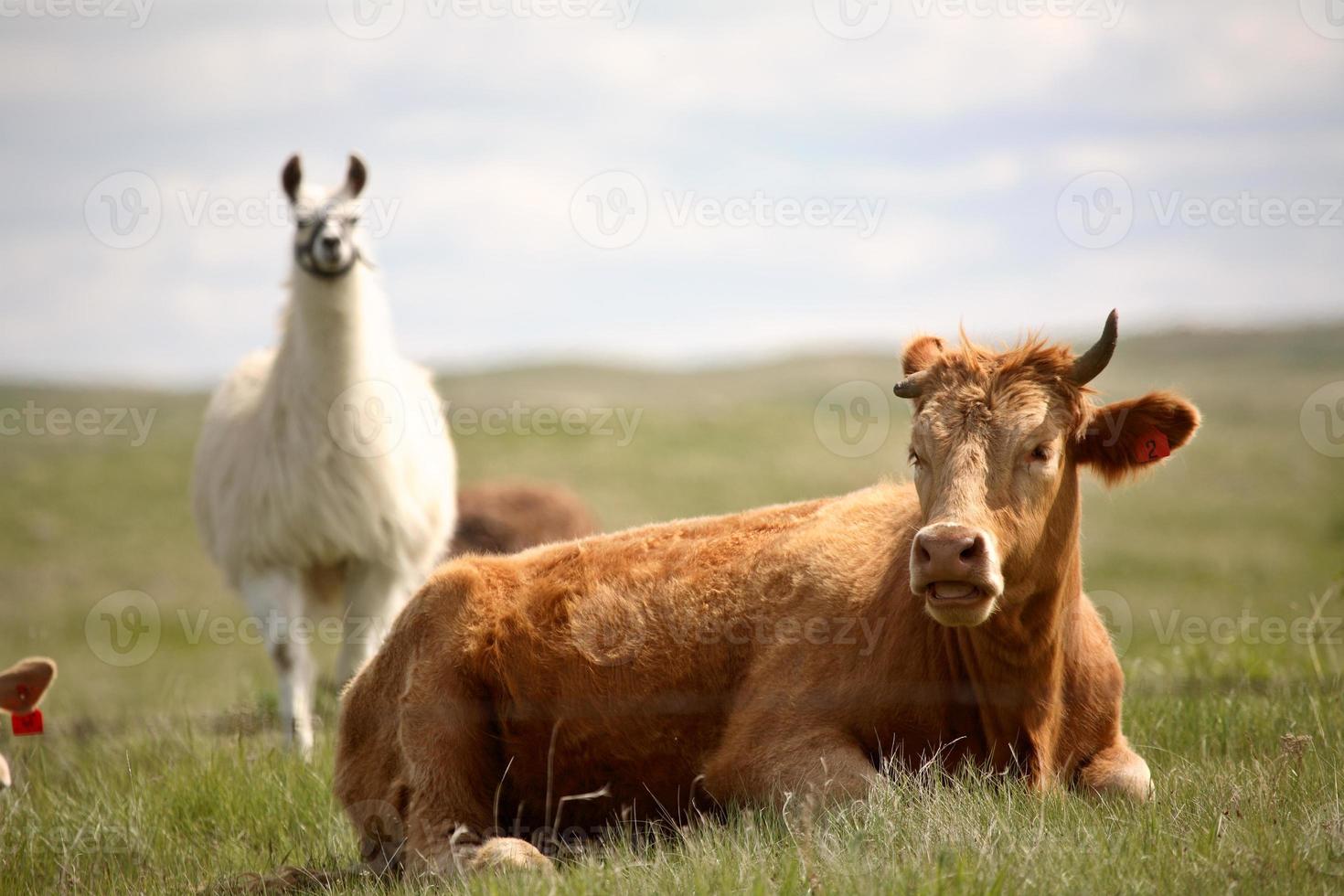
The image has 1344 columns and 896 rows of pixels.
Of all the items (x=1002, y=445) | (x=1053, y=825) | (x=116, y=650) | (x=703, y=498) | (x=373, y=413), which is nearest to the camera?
(x=1053, y=825)

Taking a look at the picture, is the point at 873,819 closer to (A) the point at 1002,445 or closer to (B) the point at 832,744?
(B) the point at 832,744

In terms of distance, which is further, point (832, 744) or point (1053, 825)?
point (832, 744)

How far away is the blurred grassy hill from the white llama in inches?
44.3

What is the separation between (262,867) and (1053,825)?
3364 mm

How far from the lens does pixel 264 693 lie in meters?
10.5

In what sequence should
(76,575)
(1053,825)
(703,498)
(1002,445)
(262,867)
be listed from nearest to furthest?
(1053,825) → (1002,445) → (262,867) → (76,575) → (703,498)

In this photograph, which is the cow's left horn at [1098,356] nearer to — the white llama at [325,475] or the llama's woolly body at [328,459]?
the white llama at [325,475]

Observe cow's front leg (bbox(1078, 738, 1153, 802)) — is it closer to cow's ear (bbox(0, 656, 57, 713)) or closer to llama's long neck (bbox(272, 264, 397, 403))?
cow's ear (bbox(0, 656, 57, 713))

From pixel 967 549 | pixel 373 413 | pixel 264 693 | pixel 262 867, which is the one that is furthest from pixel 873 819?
pixel 264 693

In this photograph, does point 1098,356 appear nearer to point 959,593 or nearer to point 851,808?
point 959,593

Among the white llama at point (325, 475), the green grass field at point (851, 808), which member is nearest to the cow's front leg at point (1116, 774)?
the green grass field at point (851, 808)

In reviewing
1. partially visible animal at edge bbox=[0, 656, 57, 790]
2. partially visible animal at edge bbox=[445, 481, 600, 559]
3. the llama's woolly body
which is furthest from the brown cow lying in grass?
partially visible animal at edge bbox=[445, 481, 600, 559]

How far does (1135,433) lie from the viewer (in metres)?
4.90

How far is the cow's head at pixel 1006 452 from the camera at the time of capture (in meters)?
4.17
